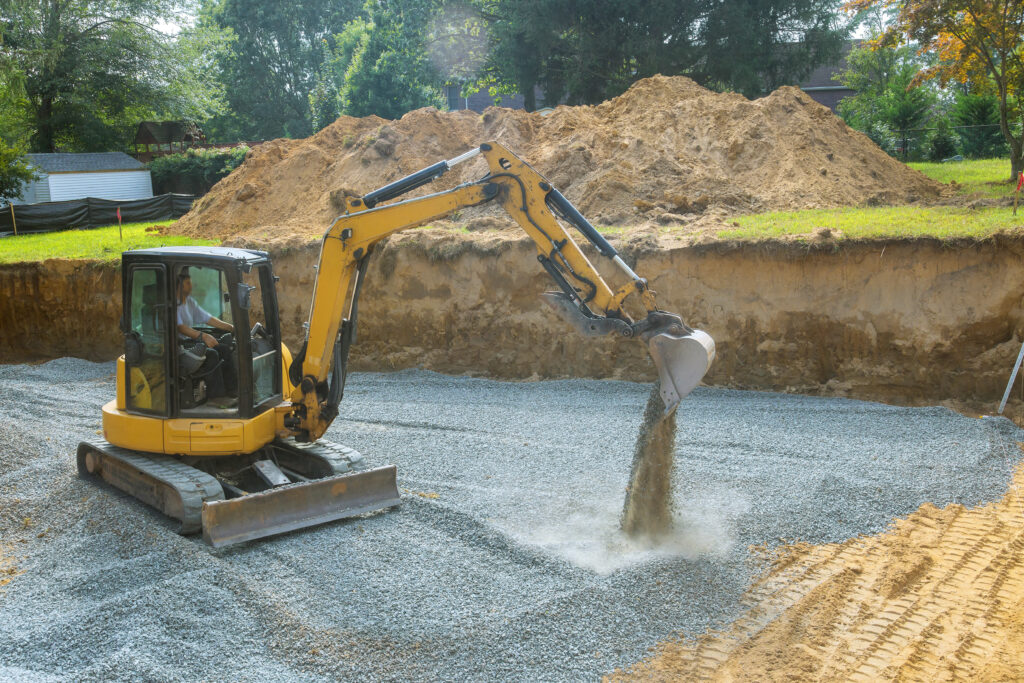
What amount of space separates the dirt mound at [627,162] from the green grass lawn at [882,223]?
103cm

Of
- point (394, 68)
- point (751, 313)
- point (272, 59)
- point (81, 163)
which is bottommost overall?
point (751, 313)

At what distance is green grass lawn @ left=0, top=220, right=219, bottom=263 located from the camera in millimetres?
15797

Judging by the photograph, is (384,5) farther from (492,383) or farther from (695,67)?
(492,383)

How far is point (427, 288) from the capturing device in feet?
43.1

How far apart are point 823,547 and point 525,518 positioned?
2440mm

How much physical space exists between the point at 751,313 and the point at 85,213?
65.7ft

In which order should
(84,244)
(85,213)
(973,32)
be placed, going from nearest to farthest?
(973,32), (84,244), (85,213)

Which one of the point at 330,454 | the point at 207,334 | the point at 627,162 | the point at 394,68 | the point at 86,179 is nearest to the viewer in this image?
the point at 207,334

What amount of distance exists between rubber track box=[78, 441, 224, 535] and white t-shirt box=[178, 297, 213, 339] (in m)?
1.19

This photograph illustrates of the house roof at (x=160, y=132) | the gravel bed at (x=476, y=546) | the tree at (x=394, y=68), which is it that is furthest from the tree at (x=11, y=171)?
the gravel bed at (x=476, y=546)

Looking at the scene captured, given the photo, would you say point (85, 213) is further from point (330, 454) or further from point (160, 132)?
point (330, 454)

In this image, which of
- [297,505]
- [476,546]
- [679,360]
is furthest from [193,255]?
[679,360]

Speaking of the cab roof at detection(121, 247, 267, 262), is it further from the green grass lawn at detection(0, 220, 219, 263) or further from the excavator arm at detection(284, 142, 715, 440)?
the green grass lawn at detection(0, 220, 219, 263)

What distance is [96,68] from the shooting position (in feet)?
123
